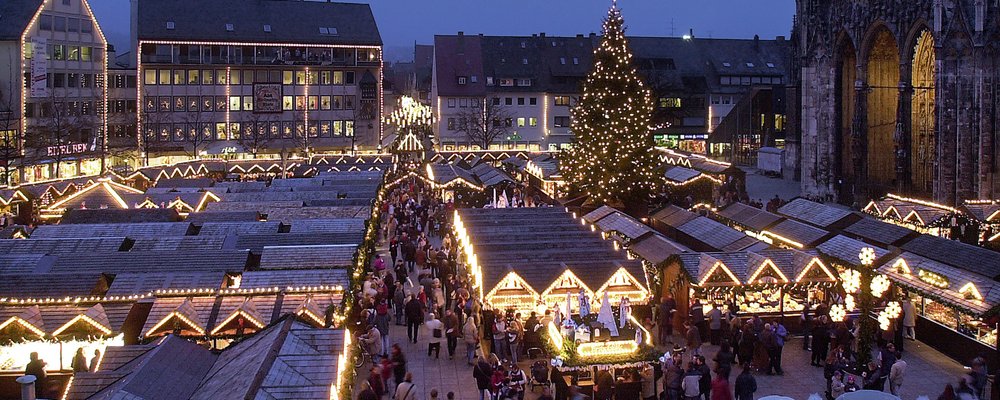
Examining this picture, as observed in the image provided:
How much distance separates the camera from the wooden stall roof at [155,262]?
2028 cm

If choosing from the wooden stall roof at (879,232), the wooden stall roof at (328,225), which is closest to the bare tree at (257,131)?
the wooden stall roof at (328,225)

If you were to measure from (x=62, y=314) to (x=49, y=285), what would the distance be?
203 centimetres


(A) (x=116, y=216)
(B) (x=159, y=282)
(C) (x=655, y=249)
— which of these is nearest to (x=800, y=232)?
(C) (x=655, y=249)

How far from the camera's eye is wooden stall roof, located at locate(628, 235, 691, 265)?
22625 mm

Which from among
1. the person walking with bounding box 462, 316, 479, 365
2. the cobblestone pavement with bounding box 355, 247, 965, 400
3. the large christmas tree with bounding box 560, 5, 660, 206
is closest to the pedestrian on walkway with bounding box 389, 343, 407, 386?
the cobblestone pavement with bounding box 355, 247, 965, 400

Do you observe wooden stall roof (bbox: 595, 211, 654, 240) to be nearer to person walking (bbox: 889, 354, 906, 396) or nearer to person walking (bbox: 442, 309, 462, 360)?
person walking (bbox: 442, 309, 462, 360)

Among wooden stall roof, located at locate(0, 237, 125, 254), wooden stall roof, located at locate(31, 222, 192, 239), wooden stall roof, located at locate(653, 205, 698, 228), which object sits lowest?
wooden stall roof, located at locate(0, 237, 125, 254)

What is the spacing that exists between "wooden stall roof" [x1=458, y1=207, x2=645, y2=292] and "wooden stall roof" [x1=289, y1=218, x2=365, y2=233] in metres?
3.00

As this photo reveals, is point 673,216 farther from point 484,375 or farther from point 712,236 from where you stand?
point 484,375

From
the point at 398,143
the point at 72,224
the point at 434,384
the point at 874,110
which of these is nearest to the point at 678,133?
the point at 398,143

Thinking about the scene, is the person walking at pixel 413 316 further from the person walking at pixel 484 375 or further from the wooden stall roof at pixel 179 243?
the wooden stall roof at pixel 179 243

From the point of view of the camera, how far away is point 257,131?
73750 mm

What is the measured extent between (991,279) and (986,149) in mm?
17783

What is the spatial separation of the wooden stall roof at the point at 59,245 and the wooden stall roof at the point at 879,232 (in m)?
18.8
